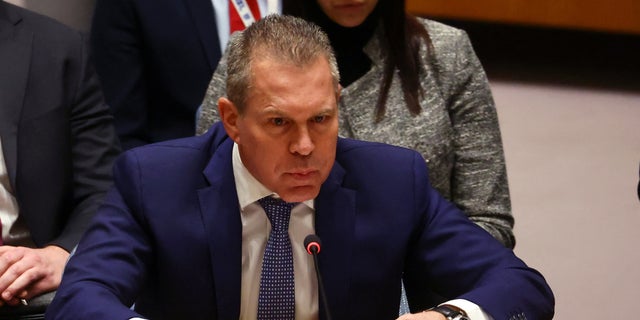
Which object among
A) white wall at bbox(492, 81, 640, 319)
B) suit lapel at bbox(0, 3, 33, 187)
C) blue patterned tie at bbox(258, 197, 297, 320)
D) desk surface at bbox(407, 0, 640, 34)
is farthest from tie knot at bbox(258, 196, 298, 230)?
desk surface at bbox(407, 0, 640, 34)

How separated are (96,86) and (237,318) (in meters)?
0.71

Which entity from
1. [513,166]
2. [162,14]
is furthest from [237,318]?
[513,166]

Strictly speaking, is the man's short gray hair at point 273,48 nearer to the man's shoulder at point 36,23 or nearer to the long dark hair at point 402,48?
the long dark hair at point 402,48

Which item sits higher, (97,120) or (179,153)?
(179,153)

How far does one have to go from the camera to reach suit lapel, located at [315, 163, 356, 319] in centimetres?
152

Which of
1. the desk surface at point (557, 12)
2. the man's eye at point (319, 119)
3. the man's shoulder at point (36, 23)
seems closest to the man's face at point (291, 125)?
the man's eye at point (319, 119)

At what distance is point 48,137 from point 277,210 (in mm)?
612

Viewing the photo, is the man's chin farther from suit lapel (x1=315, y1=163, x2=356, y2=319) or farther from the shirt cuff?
the shirt cuff

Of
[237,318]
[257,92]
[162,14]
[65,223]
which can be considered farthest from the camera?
[162,14]

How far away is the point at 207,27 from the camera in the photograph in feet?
8.00

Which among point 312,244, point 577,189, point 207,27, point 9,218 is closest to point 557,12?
point 577,189

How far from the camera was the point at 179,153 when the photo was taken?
1.56 meters

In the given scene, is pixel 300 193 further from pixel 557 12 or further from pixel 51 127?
pixel 557 12

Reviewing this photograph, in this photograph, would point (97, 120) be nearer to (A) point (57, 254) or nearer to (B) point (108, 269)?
(A) point (57, 254)
